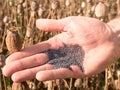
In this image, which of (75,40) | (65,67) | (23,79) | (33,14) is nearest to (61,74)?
(65,67)

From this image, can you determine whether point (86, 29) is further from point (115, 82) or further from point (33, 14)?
point (33, 14)

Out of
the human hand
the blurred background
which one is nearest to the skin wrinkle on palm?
the human hand

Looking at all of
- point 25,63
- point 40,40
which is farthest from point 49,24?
point 40,40

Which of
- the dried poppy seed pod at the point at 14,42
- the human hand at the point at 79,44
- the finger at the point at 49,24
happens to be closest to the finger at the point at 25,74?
the human hand at the point at 79,44

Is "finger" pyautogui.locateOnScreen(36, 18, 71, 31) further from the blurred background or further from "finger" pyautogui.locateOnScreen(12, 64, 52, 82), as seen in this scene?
"finger" pyautogui.locateOnScreen(12, 64, 52, 82)

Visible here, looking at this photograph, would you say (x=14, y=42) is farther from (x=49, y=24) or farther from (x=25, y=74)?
(x=49, y=24)

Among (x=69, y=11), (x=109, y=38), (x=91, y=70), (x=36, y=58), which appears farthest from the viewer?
(x=69, y=11)

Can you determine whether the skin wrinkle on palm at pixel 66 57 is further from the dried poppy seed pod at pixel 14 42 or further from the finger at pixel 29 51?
the dried poppy seed pod at pixel 14 42
